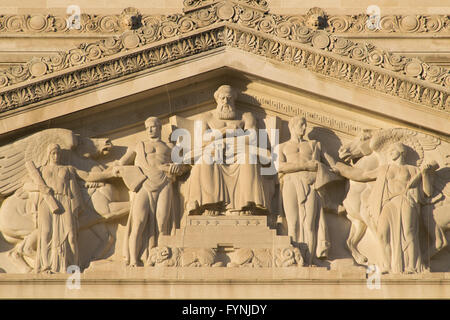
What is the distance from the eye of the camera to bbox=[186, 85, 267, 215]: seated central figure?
21406mm

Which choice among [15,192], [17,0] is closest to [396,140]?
[15,192]

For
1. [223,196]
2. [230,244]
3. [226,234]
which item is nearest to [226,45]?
[223,196]

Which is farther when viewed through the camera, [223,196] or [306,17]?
[306,17]

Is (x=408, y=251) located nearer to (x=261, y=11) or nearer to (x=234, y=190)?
(x=234, y=190)

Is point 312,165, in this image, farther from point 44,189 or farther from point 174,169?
point 44,189

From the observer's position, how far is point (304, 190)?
21.6m

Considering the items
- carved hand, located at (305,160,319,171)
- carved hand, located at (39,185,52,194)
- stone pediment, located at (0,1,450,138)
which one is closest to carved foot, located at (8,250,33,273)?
carved hand, located at (39,185,52,194)

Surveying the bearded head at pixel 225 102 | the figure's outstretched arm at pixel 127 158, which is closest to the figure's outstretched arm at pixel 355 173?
the bearded head at pixel 225 102

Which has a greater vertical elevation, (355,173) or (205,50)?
(205,50)

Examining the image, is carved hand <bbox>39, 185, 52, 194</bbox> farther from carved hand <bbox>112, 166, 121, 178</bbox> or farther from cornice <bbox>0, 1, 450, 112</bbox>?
cornice <bbox>0, 1, 450, 112</bbox>

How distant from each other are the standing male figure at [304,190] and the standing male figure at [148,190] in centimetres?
171

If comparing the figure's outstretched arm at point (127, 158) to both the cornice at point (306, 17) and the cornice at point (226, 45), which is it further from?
the cornice at point (306, 17)

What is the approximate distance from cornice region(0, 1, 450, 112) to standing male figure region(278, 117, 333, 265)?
1.12m

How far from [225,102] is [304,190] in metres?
1.86
